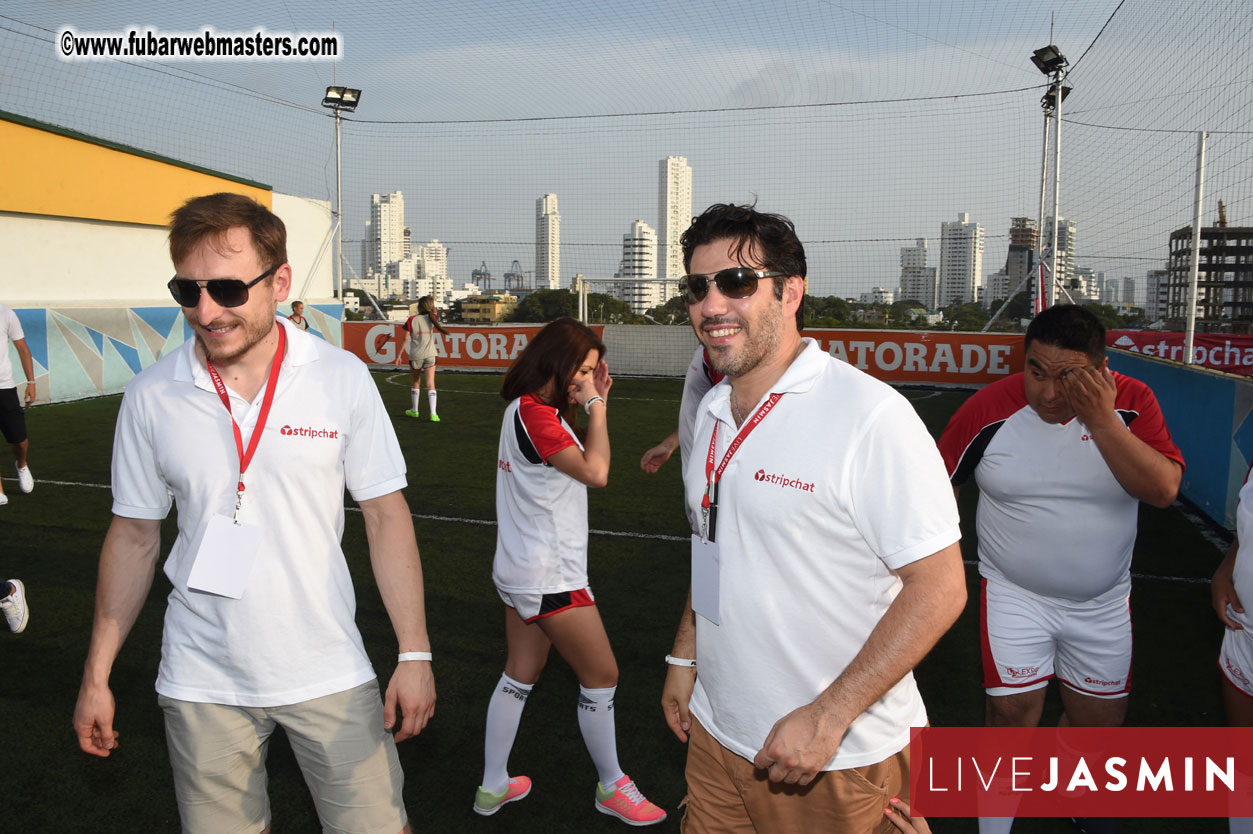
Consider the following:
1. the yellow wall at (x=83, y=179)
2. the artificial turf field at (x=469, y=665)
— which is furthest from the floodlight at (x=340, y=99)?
the artificial turf field at (x=469, y=665)

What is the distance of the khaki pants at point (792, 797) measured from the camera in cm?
214

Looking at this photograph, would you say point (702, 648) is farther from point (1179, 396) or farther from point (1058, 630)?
point (1179, 396)

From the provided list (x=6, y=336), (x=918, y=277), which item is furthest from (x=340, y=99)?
(x=6, y=336)

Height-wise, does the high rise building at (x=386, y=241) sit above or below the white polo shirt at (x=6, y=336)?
above

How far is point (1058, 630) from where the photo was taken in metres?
3.41

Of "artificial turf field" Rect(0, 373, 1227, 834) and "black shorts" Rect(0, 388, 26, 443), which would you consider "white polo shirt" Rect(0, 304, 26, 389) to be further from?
"artificial turf field" Rect(0, 373, 1227, 834)

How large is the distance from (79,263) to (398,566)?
19.4 m

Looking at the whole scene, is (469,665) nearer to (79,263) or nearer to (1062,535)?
(1062,535)

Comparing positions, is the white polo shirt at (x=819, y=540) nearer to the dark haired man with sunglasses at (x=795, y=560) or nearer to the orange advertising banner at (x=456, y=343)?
the dark haired man with sunglasses at (x=795, y=560)

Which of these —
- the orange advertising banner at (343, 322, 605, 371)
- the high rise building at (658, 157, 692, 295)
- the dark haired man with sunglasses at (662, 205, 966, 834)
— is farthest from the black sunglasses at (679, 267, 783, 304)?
the high rise building at (658, 157, 692, 295)

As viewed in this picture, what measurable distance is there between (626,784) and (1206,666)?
3650 mm

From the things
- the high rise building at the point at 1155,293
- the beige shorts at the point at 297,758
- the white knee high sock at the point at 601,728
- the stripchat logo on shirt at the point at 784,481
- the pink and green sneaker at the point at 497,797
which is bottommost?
the pink and green sneaker at the point at 497,797

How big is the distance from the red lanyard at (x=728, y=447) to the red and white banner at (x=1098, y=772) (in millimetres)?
1304

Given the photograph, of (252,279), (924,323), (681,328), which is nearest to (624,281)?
(681,328)
